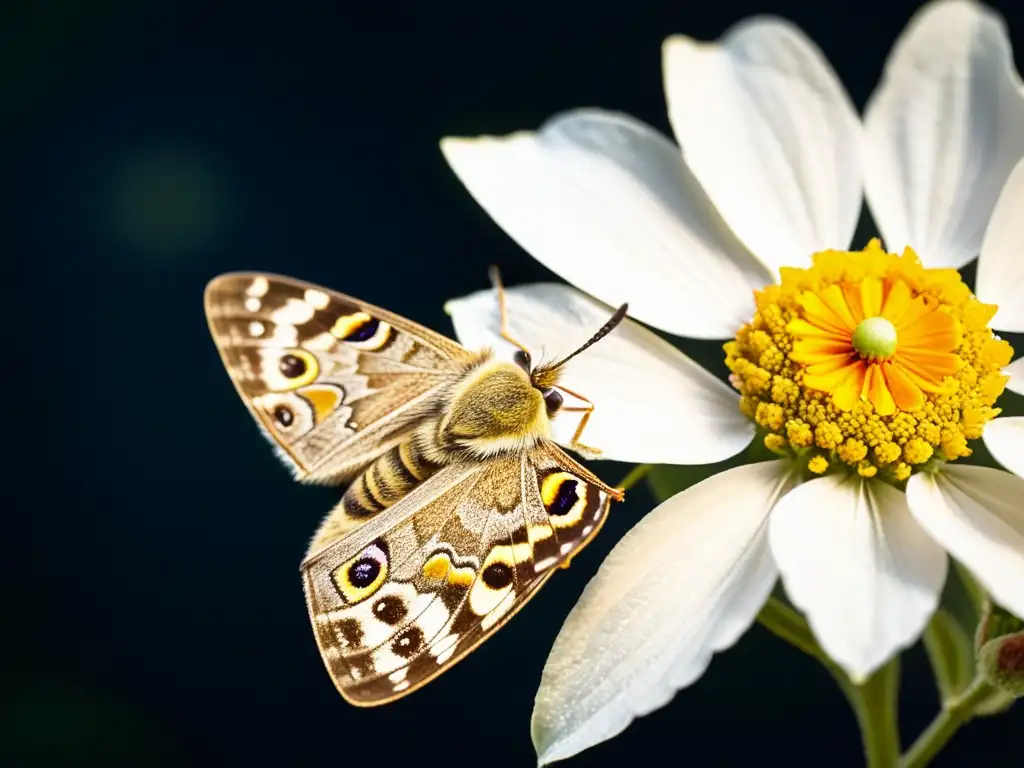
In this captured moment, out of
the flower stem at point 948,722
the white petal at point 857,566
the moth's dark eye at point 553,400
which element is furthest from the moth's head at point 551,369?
the flower stem at point 948,722

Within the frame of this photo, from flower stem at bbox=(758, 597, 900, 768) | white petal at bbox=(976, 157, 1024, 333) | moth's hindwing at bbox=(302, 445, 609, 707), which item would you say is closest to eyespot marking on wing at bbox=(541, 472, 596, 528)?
moth's hindwing at bbox=(302, 445, 609, 707)

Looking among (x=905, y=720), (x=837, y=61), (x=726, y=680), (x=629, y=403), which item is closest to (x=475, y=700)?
(x=726, y=680)

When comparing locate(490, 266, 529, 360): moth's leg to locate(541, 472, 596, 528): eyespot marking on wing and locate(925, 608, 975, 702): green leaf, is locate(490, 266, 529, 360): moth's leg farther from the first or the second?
locate(925, 608, 975, 702): green leaf

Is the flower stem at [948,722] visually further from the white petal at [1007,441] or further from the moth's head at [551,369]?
the moth's head at [551,369]

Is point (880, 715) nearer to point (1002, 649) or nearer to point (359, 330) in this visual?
point (1002, 649)

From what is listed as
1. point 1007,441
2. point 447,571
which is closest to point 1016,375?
point 1007,441

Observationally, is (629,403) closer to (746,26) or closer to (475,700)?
(746,26)
